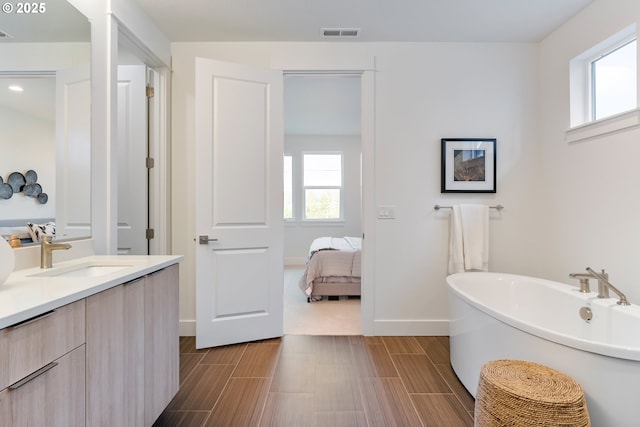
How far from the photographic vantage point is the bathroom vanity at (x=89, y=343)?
2.79ft

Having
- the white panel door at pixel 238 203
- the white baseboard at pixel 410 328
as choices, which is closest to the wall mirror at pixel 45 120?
the white panel door at pixel 238 203

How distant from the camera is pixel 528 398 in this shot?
3.92ft

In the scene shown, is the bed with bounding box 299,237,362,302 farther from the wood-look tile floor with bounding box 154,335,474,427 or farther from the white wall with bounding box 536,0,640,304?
the white wall with bounding box 536,0,640,304

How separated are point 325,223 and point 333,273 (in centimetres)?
258

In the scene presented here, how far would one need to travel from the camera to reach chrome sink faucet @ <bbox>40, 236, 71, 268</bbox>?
4.76 ft

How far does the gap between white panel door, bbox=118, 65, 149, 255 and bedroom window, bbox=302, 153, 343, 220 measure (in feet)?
12.9

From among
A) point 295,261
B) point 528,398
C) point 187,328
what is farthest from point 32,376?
point 295,261

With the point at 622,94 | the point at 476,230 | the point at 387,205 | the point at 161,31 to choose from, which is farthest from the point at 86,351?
the point at 622,94

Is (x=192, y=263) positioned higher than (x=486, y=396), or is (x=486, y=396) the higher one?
(x=192, y=263)

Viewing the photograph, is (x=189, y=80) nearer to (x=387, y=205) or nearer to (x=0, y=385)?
(x=387, y=205)

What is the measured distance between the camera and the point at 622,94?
7.14ft

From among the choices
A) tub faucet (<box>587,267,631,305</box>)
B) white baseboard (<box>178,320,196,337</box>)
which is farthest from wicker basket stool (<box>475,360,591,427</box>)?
white baseboard (<box>178,320,196,337</box>)

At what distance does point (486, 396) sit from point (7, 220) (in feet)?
7.10

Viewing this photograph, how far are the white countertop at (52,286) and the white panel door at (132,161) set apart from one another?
0.84 metres
